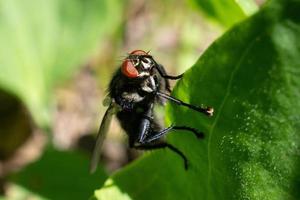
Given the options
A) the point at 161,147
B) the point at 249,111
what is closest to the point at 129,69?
the point at 161,147

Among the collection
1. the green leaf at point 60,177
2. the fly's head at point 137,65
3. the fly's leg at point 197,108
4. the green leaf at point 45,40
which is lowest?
the green leaf at point 60,177

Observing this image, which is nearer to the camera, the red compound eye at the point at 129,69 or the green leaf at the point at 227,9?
the green leaf at the point at 227,9

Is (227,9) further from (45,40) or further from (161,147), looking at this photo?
(45,40)

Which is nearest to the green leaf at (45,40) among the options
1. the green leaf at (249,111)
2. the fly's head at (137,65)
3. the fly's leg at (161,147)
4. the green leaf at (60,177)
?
the green leaf at (60,177)

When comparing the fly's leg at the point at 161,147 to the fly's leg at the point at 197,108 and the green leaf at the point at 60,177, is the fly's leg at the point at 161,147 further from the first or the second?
the green leaf at the point at 60,177

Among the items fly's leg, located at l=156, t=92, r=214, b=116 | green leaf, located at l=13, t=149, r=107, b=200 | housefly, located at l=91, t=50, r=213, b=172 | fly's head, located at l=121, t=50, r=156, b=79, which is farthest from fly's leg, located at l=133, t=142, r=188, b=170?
green leaf, located at l=13, t=149, r=107, b=200

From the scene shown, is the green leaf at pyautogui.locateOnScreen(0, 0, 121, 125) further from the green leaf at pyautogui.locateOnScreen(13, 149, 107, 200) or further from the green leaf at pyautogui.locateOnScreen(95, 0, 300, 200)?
the green leaf at pyautogui.locateOnScreen(95, 0, 300, 200)

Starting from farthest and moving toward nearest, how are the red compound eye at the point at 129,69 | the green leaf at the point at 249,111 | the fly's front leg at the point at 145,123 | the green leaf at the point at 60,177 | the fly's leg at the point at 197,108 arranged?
the green leaf at the point at 60,177 → the fly's front leg at the point at 145,123 → the red compound eye at the point at 129,69 → the fly's leg at the point at 197,108 → the green leaf at the point at 249,111
